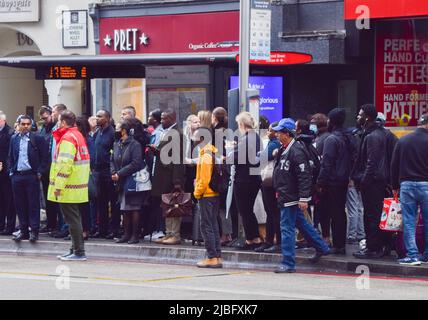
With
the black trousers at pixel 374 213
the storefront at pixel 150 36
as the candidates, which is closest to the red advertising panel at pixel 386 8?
the storefront at pixel 150 36

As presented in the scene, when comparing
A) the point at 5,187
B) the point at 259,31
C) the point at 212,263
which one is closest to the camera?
the point at 212,263

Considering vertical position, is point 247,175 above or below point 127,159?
below

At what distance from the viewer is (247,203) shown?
1547cm

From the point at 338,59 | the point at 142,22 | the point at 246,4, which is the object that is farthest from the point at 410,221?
the point at 142,22

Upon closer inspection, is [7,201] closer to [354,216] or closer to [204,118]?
[204,118]

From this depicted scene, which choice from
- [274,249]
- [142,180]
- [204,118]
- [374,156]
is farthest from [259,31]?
[274,249]

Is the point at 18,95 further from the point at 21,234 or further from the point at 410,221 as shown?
the point at 410,221

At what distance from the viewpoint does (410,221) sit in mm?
14250

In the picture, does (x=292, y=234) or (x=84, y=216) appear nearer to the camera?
(x=292, y=234)

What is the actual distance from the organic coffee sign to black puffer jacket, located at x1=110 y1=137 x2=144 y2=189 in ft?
39.2

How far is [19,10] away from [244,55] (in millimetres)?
13547

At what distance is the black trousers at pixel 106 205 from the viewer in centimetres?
1728

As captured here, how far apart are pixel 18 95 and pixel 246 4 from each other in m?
16.8

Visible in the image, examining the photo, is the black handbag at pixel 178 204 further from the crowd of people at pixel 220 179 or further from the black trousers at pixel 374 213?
the black trousers at pixel 374 213
